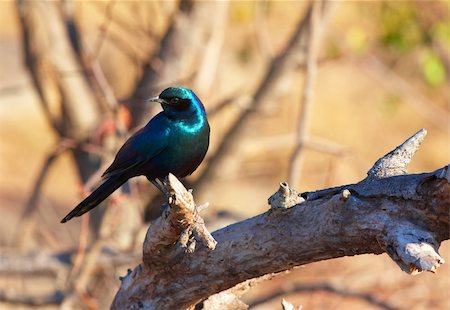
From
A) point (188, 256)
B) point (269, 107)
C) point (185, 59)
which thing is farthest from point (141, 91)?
point (188, 256)

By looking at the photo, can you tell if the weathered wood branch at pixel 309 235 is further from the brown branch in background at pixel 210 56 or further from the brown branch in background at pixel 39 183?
the brown branch in background at pixel 210 56

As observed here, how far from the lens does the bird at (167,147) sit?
12.9ft

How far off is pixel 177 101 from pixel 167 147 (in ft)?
0.76

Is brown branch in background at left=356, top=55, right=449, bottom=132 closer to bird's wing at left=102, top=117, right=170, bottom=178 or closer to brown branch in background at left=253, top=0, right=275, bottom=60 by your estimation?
brown branch in background at left=253, top=0, right=275, bottom=60

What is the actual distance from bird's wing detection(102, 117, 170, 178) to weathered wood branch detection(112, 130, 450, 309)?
1.59 feet

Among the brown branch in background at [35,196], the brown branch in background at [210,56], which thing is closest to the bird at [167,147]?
the brown branch in background at [35,196]

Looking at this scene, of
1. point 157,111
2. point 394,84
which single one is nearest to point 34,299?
point 157,111

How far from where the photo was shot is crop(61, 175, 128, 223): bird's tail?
152 inches

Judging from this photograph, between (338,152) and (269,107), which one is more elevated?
(269,107)

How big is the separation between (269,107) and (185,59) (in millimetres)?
795

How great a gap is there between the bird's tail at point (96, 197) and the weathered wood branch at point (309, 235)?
1.23ft

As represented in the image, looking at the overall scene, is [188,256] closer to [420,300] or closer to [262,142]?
[420,300]

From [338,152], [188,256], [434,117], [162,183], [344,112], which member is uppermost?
[344,112]

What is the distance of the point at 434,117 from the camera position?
37.8 ft
